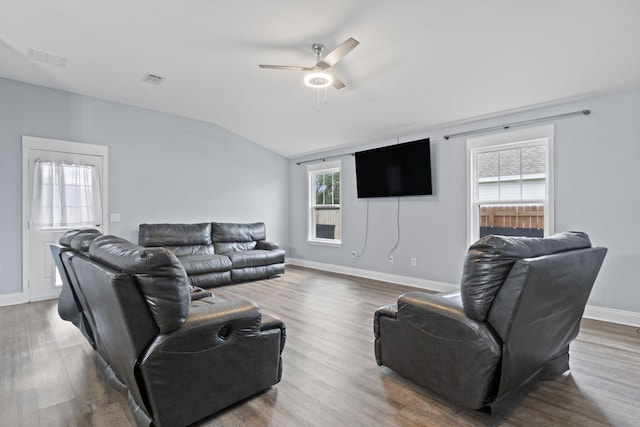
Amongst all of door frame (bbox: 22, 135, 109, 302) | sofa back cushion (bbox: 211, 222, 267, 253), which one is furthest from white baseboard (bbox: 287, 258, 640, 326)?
door frame (bbox: 22, 135, 109, 302)

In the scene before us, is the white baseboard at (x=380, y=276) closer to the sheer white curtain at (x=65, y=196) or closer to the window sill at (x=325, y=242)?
the window sill at (x=325, y=242)

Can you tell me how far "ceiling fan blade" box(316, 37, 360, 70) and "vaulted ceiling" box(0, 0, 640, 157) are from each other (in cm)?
38

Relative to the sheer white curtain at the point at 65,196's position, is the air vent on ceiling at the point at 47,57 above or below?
above

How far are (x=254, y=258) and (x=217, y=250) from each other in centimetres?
83

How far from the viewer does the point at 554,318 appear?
1989mm

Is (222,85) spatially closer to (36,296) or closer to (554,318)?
(36,296)

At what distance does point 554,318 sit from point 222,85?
4599 millimetres

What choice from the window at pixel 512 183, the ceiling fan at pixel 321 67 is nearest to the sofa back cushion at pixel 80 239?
the ceiling fan at pixel 321 67

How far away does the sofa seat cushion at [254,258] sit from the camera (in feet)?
17.8

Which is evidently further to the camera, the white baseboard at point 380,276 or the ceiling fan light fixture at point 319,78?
the white baseboard at point 380,276

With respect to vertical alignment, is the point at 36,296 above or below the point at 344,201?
below

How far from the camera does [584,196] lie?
145 inches

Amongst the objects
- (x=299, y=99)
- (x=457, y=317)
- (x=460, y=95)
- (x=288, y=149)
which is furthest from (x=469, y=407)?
(x=288, y=149)

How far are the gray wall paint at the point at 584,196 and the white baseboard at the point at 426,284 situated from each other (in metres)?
0.07
